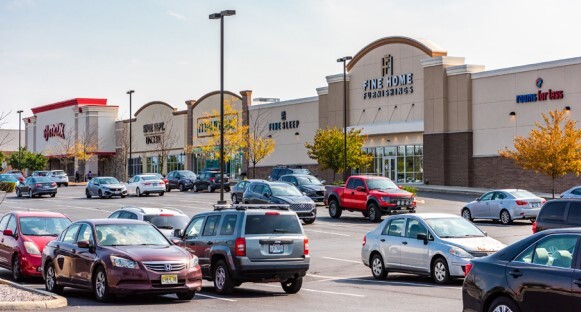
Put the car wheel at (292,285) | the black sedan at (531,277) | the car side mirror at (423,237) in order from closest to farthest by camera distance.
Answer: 1. the black sedan at (531,277)
2. the car wheel at (292,285)
3. the car side mirror at (423,237)

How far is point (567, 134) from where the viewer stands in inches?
1861

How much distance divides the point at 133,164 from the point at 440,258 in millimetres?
94593

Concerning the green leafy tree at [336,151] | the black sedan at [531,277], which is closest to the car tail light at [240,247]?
the black sedan at [531,277]

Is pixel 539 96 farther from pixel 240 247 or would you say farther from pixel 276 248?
pixel 240 247

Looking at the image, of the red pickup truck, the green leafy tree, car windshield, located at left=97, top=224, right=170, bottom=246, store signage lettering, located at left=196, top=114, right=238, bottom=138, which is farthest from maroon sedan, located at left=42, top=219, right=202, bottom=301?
store signage lettering, located at left=196, top=114, right=238, bottom=138

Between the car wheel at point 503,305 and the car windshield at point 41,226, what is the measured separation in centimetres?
1337

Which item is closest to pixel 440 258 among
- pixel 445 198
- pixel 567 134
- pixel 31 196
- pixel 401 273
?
pixel 401 273

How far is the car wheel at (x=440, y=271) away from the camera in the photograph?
2030 cm

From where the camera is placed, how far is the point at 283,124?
275 ft

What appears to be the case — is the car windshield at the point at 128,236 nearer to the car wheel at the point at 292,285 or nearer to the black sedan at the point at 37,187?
the car wheel at the point at 292,285

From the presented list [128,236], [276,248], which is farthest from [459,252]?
[128,236]

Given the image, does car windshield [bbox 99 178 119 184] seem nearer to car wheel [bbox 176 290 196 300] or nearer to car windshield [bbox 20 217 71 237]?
car windshield [bbox 20 217 71 237]

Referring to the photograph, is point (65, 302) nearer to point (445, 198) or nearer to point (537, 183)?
point (445, 198)

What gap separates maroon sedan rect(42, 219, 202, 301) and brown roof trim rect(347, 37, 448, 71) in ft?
162
